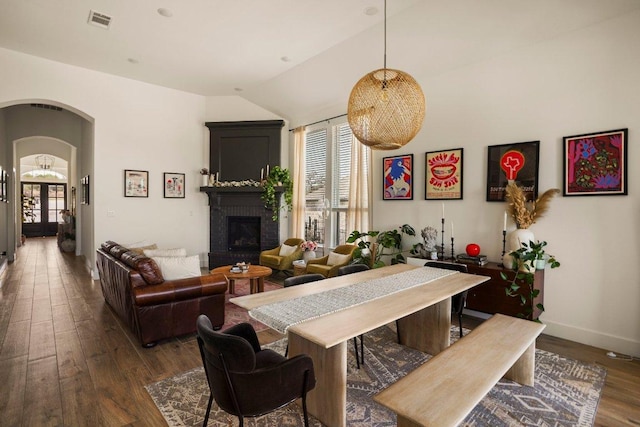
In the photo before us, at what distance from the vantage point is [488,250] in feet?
13.2

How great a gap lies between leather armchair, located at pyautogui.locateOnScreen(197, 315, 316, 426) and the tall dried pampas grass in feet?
9.78

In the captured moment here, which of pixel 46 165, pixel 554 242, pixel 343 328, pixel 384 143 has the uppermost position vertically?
pixel 46 165

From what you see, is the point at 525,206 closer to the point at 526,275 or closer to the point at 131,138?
the point at 526,275

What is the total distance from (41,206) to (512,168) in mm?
16485

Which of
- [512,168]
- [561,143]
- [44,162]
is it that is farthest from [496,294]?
[44,162]

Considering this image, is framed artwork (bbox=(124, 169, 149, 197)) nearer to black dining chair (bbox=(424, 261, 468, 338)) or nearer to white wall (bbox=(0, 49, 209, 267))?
white wall (bbox=(0, 49, 209, 267))

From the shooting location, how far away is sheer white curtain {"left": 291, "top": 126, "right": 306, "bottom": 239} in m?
6.66

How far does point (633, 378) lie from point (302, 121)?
233 inches

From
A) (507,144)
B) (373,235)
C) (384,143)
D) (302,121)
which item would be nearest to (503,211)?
(507,144)

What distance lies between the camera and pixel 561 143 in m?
3.44

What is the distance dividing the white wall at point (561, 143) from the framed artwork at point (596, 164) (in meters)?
0.06

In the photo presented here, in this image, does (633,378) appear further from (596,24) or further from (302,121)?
(302,121)

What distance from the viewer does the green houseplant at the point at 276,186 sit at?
22.3 ft

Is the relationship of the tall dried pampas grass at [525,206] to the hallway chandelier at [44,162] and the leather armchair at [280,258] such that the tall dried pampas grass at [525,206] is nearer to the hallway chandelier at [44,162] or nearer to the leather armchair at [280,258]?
the leather armchair at [280,258]
